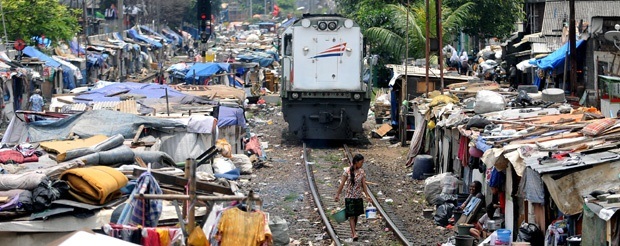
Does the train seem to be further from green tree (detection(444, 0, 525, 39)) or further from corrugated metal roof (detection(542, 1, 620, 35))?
green tree (detection(444, 0, 525, 39))

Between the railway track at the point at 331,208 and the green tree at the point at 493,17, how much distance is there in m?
15.8

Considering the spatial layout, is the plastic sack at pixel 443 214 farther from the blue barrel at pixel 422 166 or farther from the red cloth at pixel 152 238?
the red cloth at pixel 152 238

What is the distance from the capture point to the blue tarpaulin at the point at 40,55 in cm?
3528

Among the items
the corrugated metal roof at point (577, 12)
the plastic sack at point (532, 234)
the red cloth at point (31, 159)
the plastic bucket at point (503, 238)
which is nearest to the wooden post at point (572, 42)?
the corrugated metal roof at point (577, 12)

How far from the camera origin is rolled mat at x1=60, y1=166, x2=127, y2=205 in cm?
978

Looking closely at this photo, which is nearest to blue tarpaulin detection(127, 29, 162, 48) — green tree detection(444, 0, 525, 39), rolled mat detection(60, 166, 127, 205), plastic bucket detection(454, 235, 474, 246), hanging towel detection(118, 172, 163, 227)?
green tree detection(444, 0, 525, 39)

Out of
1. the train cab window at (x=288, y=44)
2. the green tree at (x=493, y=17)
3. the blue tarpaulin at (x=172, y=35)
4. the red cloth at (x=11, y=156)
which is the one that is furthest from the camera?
the blue tarpaulin at (x=172, y=35)

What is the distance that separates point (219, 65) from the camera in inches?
1439

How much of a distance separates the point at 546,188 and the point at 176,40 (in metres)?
69.8

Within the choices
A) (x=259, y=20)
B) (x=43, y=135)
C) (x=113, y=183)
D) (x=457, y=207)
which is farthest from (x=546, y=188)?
(x=259, y=20)

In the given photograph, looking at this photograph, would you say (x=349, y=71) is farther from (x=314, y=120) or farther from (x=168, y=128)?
(x=168, y=128)

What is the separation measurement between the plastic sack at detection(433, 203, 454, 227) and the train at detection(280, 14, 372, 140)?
27.5 feet

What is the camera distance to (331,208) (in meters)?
16.2

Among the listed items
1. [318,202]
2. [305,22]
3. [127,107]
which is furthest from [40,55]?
[318,202]
